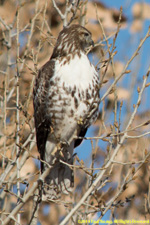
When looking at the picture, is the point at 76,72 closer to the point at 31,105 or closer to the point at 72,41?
the point at 72,41

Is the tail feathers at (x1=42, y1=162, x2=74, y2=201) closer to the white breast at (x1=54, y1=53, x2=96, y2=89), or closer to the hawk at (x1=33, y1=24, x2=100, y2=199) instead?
the hawk at (x1=33, y1=24, x2=100, y2=199)

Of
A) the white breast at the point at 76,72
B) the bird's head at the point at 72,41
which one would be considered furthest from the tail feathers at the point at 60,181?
the bird's head at the point at 72,41

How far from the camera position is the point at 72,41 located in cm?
482

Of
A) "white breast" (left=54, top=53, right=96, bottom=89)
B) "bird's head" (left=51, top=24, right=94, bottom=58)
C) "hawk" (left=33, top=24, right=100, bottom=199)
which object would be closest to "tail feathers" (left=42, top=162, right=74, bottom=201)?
"hawk" (left=33, top=24, right=100, bottom=199)

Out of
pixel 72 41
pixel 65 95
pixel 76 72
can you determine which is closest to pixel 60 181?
pixel 65 95

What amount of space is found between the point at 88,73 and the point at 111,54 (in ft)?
2.87

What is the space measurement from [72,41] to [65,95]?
2.04 ft

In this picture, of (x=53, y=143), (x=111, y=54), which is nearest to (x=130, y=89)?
(x=53, y=143)

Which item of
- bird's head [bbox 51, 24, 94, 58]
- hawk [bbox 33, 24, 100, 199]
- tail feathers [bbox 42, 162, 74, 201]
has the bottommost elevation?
tail feathers [bbox 42, 162, 74, 201]

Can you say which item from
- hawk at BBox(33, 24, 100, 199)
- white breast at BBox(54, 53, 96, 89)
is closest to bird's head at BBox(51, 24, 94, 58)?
hawk at BBox(33, 24, 100, 199)

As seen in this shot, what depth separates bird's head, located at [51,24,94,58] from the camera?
477 cm

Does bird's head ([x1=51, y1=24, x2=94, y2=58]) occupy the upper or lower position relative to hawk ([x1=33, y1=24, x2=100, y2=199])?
upper

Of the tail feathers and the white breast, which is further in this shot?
the tail feathers

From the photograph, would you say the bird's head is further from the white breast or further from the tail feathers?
the tail feathers
